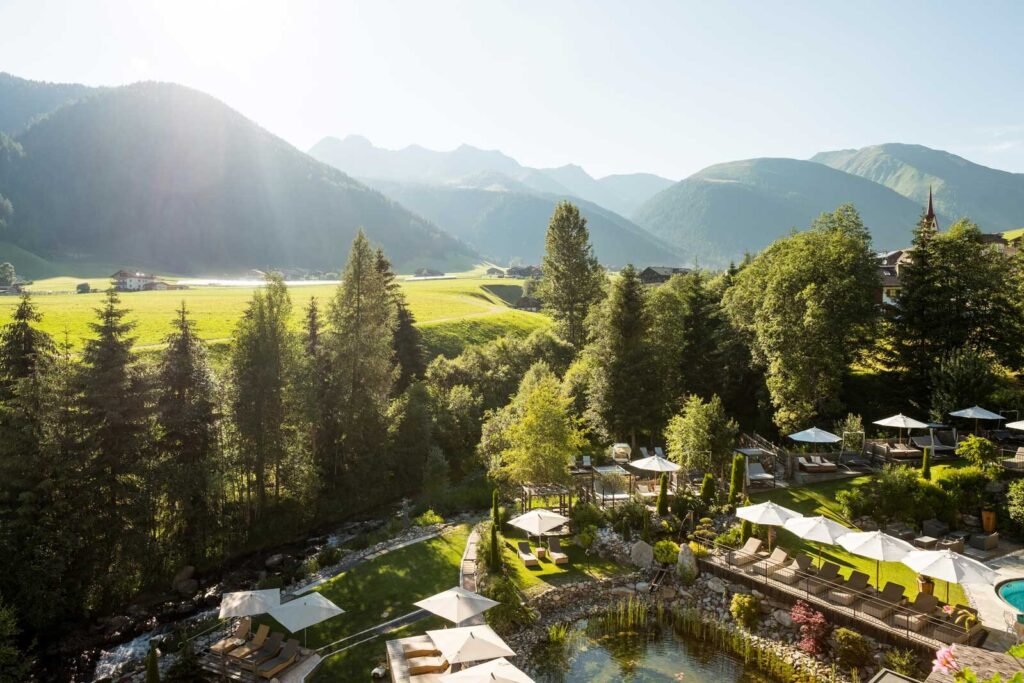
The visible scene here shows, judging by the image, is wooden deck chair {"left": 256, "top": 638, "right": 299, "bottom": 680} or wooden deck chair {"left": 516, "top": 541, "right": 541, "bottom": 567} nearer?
wooden deck chair {"left": 256, "top": 638, "right": 299, "bottom": 680}

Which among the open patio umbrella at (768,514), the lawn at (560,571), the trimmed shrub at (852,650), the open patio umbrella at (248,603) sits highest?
the open patio umbrella at (768,514)

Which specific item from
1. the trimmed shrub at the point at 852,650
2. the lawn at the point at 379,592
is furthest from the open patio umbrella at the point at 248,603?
the trimmed shrub at the point at 852,650

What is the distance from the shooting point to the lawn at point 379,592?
60.0 ft

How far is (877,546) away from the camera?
704 inches

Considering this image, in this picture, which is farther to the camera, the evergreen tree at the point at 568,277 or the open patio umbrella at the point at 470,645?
the evergreen tree at the point at 568,277

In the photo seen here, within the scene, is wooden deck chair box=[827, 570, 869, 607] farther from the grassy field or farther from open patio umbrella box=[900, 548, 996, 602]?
the grassy field

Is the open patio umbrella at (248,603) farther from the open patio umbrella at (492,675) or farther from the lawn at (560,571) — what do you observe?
the lawn at (560,571)

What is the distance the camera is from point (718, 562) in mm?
22312

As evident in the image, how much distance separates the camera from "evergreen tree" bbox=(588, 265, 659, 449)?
126ft

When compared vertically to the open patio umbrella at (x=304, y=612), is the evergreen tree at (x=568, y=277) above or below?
above

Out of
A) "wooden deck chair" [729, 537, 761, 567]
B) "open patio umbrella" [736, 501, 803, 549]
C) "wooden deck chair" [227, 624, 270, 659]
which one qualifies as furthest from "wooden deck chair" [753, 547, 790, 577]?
"wooden deck chair" [227, 624, 270, 659]

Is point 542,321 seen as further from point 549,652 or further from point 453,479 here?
point 549,652

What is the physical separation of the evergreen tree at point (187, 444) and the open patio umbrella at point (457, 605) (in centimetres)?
1686

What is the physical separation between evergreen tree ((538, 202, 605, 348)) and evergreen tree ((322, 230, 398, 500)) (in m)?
20.9
